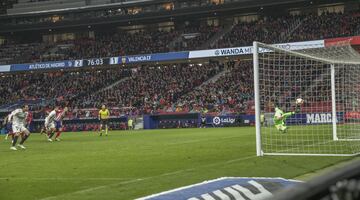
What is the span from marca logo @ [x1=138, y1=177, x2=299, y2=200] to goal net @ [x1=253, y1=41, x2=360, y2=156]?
5.75 metres

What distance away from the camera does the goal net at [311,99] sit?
15.8m

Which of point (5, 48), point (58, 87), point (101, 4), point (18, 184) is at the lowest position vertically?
point (18, 184)

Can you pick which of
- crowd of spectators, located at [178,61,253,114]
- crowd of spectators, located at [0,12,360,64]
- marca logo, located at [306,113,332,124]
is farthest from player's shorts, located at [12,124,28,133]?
crowd of spectators, located at [0,12,360,64]

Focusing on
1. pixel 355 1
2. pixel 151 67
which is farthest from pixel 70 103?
pixel 355 1

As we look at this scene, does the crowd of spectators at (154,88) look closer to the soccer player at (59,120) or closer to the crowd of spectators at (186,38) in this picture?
the crowd of spectators at (186,38)

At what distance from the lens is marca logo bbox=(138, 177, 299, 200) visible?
737 cm

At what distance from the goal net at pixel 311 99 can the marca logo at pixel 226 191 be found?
5.75 metres

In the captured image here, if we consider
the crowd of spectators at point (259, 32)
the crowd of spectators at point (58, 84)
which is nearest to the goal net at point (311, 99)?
the crowd of spectators at point (259, 32)

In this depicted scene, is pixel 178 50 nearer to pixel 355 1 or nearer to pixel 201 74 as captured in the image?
pixel 201 74

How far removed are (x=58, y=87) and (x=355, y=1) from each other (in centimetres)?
3435

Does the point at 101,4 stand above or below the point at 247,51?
above

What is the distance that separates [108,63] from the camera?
58.2 metres

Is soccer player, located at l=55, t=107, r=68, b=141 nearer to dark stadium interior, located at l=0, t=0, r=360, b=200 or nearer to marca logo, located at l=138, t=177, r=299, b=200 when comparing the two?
dark stadium interior, located at l=0, t=0, r=360, b=200

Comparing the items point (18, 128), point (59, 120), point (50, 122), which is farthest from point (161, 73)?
point (18, 128)
